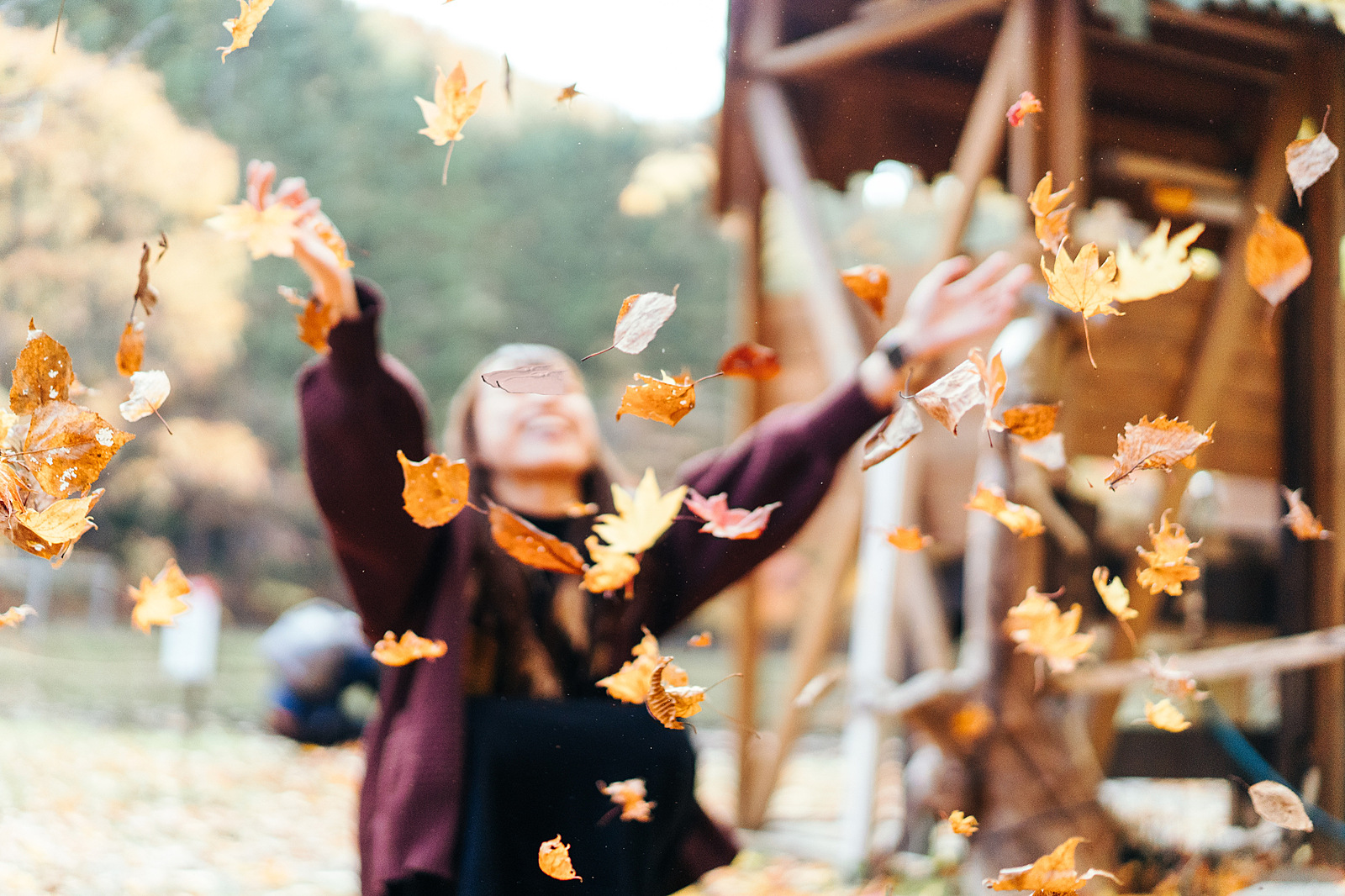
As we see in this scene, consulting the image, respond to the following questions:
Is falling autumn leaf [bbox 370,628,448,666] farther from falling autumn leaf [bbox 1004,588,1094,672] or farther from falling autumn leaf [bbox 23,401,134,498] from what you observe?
falling autumn leaf [bbox 1004,588,1094,672]

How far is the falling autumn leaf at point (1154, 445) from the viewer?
971mm

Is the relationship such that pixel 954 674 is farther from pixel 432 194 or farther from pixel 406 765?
pixel 432 194

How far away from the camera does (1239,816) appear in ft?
8.68

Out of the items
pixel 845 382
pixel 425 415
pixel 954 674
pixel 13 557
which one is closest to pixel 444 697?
pixel 425 415

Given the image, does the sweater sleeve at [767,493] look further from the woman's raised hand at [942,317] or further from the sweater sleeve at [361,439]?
the sweater sleeve at [361,439]

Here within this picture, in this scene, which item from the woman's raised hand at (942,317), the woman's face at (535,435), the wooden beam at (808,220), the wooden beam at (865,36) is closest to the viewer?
the woman's raised hand at (942,317)

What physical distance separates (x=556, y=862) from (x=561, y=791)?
128 mm

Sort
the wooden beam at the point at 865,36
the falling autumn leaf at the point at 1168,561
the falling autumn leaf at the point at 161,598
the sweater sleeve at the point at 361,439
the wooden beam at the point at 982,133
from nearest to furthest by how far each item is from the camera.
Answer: the falling autumn leaf at the point at 1168,561 < the falling autumn leaf at the point at 161,598 < the sweater sleeve at the point at 361,439 < the wooden beam at the point at 865,36 < the wooden beam at the point at 982,133

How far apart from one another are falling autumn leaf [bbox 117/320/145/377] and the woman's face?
0.57m

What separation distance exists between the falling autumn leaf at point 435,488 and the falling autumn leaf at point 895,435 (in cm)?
42

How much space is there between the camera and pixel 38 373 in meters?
0.97

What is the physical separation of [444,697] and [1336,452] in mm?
1856

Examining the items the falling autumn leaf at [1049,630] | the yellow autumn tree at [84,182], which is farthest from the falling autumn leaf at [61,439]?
the falling autumn leaf at [1049,630]

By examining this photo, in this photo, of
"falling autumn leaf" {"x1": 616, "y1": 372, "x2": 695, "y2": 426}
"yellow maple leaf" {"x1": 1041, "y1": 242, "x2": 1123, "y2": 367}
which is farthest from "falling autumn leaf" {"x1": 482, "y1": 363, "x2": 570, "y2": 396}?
"yellow maple leaf" {"x1": 1041, "y1": 242, "x2": 1123, "y2": 367}
